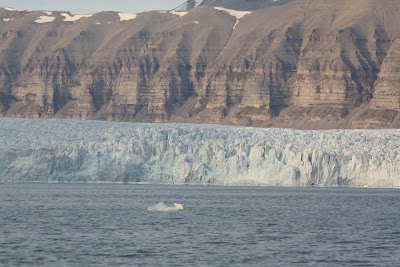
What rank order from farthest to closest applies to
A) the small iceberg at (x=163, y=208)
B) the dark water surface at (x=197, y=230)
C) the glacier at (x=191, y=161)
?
the glacier at (x=191, y=161)
the small iceberg at (x=163, y=208)
the dark water surface at (x=197, y=230)

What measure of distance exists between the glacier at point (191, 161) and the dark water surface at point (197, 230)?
141 centimetres

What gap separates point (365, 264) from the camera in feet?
133

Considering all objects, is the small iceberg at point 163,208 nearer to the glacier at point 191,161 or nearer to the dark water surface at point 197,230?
the dark water surface at point 197,230

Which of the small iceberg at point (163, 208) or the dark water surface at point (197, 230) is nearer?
the dark water surface at point (197, 230)

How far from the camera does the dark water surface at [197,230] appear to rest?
137ft

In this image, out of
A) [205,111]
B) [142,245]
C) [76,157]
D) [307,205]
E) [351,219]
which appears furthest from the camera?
[205,111]

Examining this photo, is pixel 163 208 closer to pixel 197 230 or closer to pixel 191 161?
pixel 197 230

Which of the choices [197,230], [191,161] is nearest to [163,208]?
[197,230]

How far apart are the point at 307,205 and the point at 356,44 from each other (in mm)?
122945

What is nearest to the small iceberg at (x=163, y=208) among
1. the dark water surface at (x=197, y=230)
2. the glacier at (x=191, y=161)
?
the dark water surface at (x=197, y=230)

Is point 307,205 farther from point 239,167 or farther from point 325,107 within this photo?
point 325,107

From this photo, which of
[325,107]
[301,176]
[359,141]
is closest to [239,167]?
[301,176]

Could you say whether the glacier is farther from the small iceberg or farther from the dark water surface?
the small iceberg

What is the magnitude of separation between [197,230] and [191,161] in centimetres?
3106
